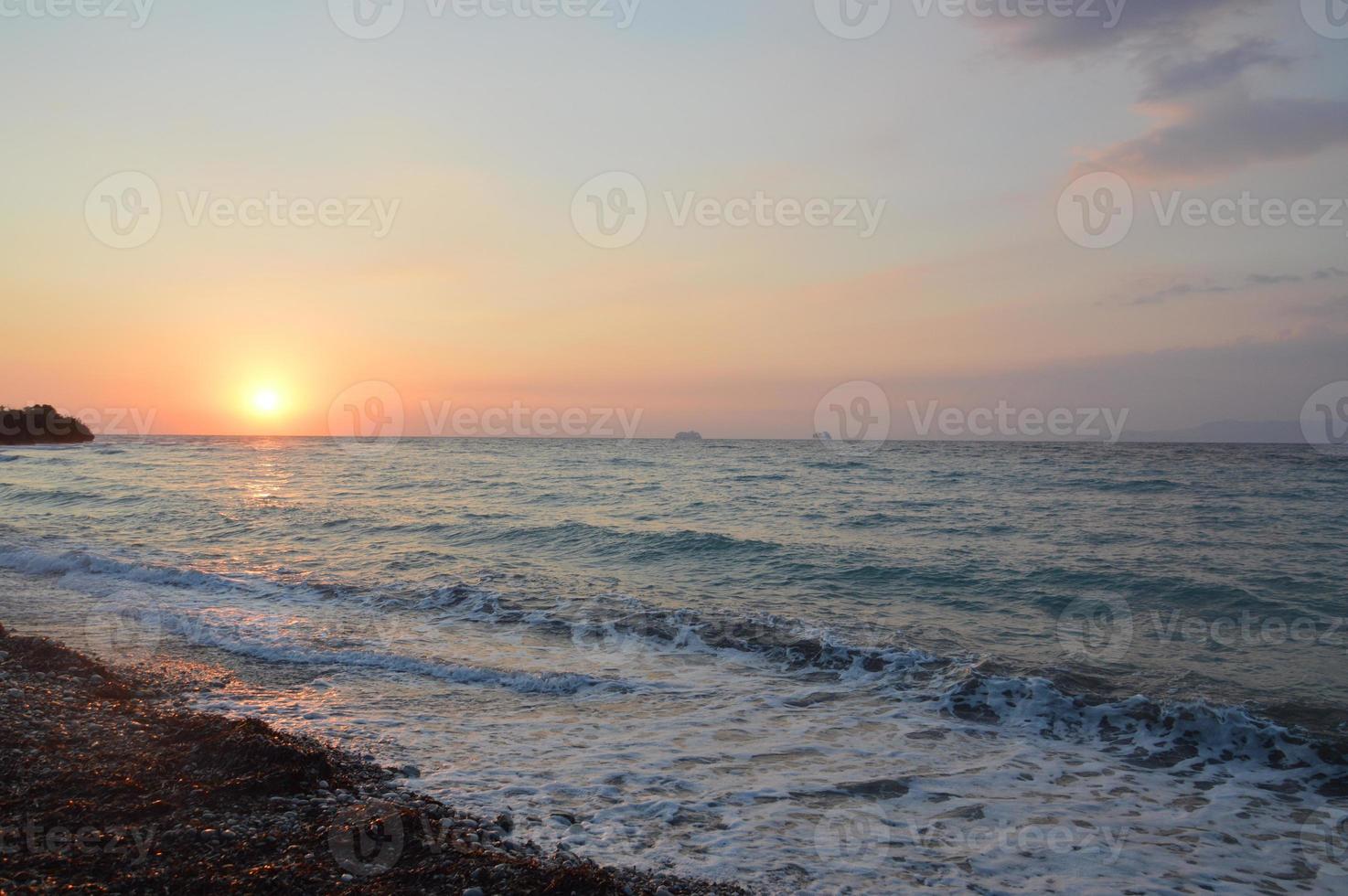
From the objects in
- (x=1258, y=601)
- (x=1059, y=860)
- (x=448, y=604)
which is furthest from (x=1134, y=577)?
(x=448, y=604)

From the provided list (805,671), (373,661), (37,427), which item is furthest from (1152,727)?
(37,427)

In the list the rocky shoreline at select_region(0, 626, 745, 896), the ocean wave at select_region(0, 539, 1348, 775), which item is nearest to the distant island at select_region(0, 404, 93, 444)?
the ocean wave at select_region(0, 539, 1348, 775)

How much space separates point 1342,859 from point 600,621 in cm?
1049

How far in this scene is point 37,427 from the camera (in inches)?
3462

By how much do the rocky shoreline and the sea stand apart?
22.2 inches

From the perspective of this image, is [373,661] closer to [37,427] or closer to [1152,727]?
[1152,727]

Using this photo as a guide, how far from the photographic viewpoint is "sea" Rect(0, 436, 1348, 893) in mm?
6508

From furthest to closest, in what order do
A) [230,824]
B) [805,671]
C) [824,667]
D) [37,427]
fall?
[37,427] → [824,667] → [805,671] → [230,824]

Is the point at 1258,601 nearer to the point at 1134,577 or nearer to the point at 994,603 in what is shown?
the point at 1134,577

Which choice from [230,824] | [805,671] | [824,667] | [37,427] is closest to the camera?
[230,824]

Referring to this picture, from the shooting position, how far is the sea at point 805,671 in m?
6.51

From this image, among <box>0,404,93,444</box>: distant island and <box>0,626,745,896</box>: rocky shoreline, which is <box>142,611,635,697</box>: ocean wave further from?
<box>0,404,93,444</box>: distant island

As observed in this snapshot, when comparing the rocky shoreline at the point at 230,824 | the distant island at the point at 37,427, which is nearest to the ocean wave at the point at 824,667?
the rocky shoreline at the point at 230,824

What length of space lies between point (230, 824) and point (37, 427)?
10889cm
